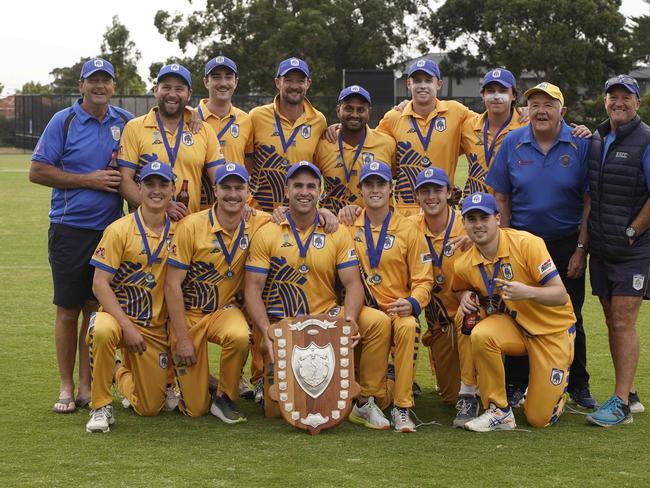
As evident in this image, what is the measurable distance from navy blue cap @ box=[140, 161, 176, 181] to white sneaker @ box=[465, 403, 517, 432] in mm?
2385

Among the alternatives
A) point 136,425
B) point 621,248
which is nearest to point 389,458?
point 136,425

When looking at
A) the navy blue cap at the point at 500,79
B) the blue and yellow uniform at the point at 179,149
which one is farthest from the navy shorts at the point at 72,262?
the navy blue cap at the point at 500,79

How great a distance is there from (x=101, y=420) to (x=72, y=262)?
1.15 meters

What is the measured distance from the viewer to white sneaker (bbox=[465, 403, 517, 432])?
605cm

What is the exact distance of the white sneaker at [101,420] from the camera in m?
5.95

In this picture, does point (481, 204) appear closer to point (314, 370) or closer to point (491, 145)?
point (491, 145)

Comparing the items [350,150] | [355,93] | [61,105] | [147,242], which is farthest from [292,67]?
[61,105]

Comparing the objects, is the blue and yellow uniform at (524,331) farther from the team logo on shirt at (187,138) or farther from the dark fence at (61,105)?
the dark fence at (61,105)

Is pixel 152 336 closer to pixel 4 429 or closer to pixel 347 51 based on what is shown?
A: pixel 4 429

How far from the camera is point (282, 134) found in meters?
7.39

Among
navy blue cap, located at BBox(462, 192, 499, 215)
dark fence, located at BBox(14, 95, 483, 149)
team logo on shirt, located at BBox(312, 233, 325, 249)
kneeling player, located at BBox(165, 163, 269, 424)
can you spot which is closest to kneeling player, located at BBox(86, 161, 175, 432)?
kneeling player, located at BBox(165, 163, 269, 424)

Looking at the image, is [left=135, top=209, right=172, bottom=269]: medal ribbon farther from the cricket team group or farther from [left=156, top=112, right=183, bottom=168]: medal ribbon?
[left=156, top=112, right=183, bottom=168]: medal ribbon

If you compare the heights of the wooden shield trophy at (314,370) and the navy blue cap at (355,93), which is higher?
the navy blue cap at (355,93)

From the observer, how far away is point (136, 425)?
20.3ft
